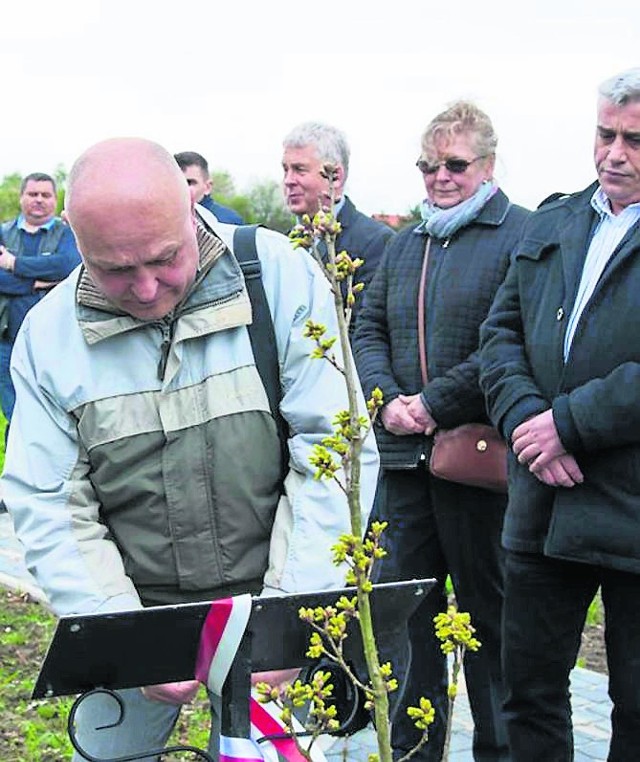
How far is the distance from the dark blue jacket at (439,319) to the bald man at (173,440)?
1.40 meters

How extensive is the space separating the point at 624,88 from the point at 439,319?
1.07m

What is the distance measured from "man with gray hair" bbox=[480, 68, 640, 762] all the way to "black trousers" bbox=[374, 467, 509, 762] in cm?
57

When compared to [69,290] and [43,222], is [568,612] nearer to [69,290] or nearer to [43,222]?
[69,290]

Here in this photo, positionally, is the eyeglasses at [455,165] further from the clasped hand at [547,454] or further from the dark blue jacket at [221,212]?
the dark blue jacket at [221,212]

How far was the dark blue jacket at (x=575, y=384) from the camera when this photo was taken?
3188mm

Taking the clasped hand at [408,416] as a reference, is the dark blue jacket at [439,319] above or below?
above

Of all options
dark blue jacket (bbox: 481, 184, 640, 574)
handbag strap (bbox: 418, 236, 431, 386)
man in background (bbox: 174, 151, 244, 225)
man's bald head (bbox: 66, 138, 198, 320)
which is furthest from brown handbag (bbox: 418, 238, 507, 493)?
man in background (bbox: 174, 151, 244, 225)

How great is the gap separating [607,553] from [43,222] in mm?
8183

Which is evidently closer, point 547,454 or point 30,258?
point 547,454

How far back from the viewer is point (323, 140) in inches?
215

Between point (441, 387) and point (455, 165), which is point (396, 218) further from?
point (441, 387)

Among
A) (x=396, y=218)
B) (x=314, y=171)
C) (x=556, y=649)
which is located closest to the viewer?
(x=556, y=649)

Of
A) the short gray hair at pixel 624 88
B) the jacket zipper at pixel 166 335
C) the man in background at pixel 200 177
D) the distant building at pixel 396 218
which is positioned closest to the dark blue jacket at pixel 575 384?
the short gray hair at pixel 624 88

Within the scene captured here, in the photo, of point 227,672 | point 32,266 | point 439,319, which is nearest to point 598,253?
point 439,319
